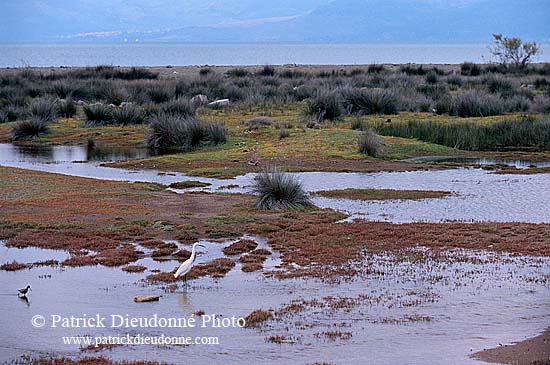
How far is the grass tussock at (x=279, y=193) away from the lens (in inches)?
819

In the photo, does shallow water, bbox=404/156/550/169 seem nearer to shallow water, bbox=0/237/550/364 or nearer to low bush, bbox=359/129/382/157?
low bush, bbox=359/129/382/157

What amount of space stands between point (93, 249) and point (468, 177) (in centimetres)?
1381

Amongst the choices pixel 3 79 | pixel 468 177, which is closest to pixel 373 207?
pixel 468 177

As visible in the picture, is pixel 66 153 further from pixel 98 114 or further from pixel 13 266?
pixel 13 266

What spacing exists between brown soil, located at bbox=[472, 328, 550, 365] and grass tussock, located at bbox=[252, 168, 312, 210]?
10032mm

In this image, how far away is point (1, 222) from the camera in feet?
61.1

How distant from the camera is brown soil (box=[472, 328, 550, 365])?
10500mm

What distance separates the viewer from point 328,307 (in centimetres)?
1269

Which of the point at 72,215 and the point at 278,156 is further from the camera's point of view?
the point at 278,156

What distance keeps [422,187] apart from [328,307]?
12.4m

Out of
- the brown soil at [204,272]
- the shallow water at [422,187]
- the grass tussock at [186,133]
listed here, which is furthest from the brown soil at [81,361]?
the grass tussock at [186,133]

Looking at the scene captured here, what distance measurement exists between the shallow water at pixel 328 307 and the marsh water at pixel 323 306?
0.6 inches

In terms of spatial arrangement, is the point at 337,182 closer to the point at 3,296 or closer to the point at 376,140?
the point at 376,140

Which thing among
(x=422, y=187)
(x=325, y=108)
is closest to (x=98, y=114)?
(x=325, y=108)
